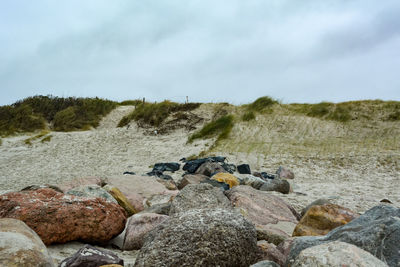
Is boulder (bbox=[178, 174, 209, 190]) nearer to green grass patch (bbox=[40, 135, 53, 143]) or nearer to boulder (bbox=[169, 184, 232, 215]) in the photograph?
boulder (bbox=[169, 184, 232, 215])

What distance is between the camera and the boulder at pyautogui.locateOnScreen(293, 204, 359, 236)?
4.39m

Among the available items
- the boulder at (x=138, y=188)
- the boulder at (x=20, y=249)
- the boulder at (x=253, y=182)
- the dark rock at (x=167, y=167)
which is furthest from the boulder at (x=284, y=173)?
the boulder at (x=20, y=249)

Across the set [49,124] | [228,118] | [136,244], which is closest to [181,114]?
[228,118]

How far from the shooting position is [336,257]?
200 cm

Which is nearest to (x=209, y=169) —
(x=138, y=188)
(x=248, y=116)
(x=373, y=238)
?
(x=138, y=188)

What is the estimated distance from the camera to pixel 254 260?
300 centimetres

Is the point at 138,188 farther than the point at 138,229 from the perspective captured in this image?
Yes

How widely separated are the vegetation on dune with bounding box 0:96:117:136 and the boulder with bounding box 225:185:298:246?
1877 centimetres

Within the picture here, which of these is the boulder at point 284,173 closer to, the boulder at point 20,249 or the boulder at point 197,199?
the boulder at point 197,199

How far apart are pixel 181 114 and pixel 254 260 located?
1796 centimetres

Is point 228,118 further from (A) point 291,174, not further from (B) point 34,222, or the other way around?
(B) point 34,222

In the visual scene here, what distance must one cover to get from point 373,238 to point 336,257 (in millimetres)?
729

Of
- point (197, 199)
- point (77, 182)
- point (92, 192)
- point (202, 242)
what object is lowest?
point (77, 182)

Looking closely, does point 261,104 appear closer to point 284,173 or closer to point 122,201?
point 284,173
